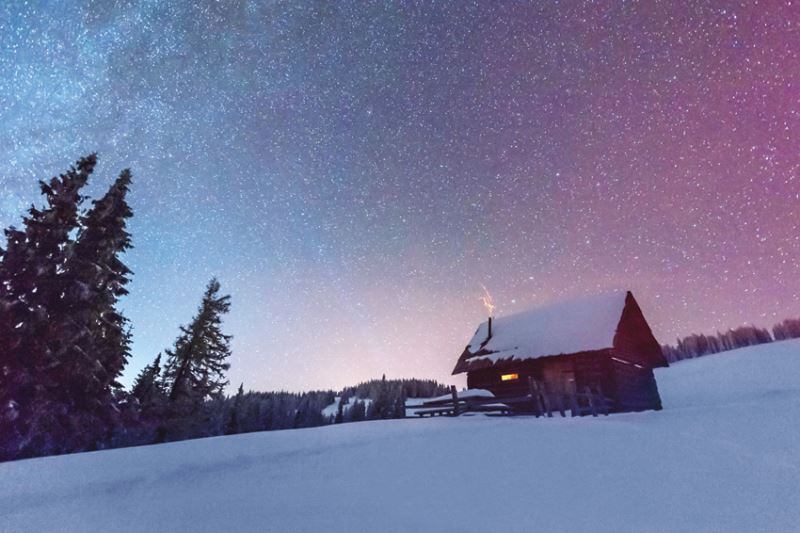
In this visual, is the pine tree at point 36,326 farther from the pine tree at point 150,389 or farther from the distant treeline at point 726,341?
the distant treeline at point 726,341

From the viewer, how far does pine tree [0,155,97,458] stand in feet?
45.9

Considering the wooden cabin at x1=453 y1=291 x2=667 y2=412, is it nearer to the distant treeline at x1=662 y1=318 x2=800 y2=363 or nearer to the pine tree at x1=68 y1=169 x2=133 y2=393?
the pine tree at x1=68 y1=169 x2=133 y2=393

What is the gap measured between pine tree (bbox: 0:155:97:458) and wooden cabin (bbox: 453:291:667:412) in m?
19.6

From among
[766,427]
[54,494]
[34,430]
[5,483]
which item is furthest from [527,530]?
[34,430]

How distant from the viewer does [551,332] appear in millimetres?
24219

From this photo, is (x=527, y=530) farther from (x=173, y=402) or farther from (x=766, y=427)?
(x=173, y=402)

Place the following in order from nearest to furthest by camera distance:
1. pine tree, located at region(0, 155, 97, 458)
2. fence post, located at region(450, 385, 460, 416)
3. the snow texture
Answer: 1. pine tree, located at region(0, 155, 97, 458)
2. fence post, located at region(450, 385, 460, 416)
3. the snow texture

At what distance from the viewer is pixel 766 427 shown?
13625mm

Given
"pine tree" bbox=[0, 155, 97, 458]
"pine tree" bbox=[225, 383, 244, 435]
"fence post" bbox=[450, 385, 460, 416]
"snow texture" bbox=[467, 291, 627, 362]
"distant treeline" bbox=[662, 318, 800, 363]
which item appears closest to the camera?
"pine tree" bbox=[0, 155, 97, 458]

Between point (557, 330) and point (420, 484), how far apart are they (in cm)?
1935

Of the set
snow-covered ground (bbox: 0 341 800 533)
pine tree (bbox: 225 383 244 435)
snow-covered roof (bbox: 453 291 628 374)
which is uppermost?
snow-covered roof (bbox: 453 291 628 374)

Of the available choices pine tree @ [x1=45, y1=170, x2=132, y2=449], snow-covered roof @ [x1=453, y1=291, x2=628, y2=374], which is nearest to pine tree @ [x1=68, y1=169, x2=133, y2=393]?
pine tree @ [x1=45, y1=170, x2=132, y2=449]

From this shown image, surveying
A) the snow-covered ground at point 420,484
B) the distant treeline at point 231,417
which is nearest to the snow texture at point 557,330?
the distant treeline at point 231,417

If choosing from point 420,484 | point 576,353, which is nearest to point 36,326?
point 420,484
